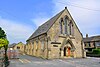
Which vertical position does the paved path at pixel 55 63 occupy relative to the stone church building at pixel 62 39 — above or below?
below

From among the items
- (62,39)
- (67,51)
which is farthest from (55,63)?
(67,51)

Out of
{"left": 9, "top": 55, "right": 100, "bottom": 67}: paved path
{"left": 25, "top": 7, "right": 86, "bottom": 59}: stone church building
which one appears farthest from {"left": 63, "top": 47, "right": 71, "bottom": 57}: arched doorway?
{"left": 9, "top": 55, "right": 100, "bottom": 67}: paved path

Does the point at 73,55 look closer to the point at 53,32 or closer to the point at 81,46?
the point at 81,46

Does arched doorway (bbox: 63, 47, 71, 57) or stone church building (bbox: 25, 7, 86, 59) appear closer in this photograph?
stone church building (bbox: 25, 7, 86, 59)

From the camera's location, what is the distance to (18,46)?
298 feet

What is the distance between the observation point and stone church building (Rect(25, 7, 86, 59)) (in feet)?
117

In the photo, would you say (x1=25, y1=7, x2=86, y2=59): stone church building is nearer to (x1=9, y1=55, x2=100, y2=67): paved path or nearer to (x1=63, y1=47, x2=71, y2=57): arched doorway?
(x1=63, y1=47, x2=71, y2=57): arched doorway

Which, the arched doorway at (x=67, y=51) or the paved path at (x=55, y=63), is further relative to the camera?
the arched doorway at (x=67, y=51)

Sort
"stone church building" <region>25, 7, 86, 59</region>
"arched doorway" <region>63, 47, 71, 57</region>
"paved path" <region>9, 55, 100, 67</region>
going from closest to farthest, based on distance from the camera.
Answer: "paved path" <region>9, 55, 100, 67</region>
"stone church building" <region>25, 7, 86, 59</region>
"arched doorway" <region>63, 47, 71, 57</region>

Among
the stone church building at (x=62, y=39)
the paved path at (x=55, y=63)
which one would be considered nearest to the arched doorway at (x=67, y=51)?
the stone church building at (x=62, y=39)

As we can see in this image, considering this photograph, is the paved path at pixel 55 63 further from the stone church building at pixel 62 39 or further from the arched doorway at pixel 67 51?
the arched doorway at pixel 67 51

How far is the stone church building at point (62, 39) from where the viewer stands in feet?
117

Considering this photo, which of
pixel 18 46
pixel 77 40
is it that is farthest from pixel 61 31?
pixel 18 46

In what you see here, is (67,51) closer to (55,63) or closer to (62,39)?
(62,39)
